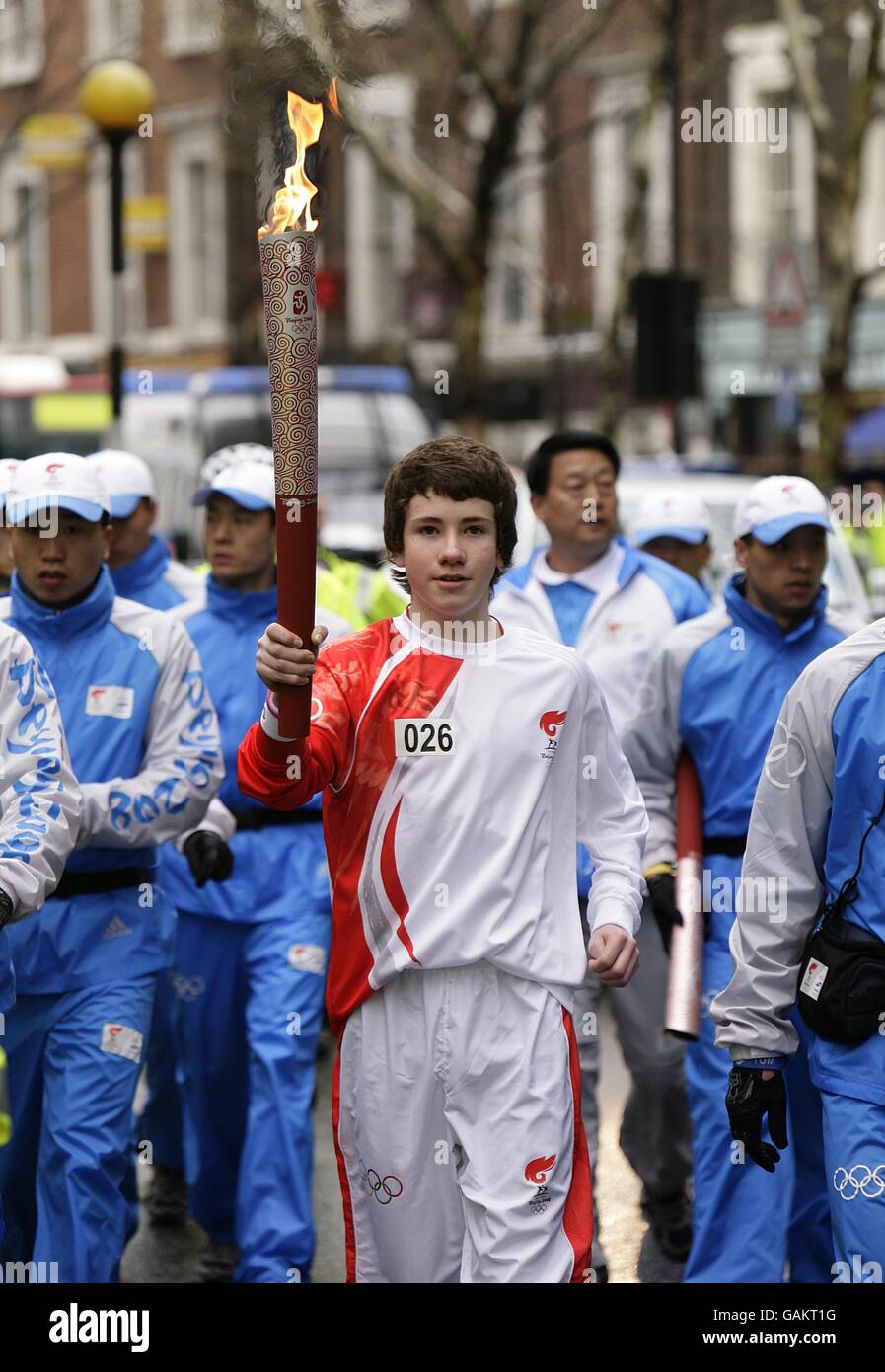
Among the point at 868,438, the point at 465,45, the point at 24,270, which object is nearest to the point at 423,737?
the point at 465,45

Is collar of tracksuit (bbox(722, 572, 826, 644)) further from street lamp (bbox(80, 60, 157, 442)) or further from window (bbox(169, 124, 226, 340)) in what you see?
window (bbox(169, 124, 226, 340))

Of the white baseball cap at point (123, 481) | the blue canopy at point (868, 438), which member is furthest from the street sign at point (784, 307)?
the blue canopy at point (868, 438)

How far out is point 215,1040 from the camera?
20.4 ft

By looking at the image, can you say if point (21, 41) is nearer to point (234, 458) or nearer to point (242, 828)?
point (234, 458)

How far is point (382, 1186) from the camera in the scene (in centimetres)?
399

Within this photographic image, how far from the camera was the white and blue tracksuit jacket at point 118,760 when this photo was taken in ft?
16.7

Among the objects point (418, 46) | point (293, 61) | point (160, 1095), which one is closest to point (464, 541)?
point (293, 61)

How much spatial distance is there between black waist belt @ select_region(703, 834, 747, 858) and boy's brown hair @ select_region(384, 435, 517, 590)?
1602 mm

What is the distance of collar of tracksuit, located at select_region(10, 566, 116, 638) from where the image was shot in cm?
529

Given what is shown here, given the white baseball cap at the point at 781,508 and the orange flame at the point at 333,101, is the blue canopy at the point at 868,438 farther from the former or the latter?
the orange flame at the point at 333,101

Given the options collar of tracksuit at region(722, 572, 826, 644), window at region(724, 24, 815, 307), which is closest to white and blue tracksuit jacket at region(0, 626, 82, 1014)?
collar of tracksuit at region(722, 572, 826, 644)

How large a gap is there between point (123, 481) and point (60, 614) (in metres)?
1.80

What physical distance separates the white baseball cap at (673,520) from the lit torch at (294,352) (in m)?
5.03

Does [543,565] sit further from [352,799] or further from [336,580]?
[352,799]
